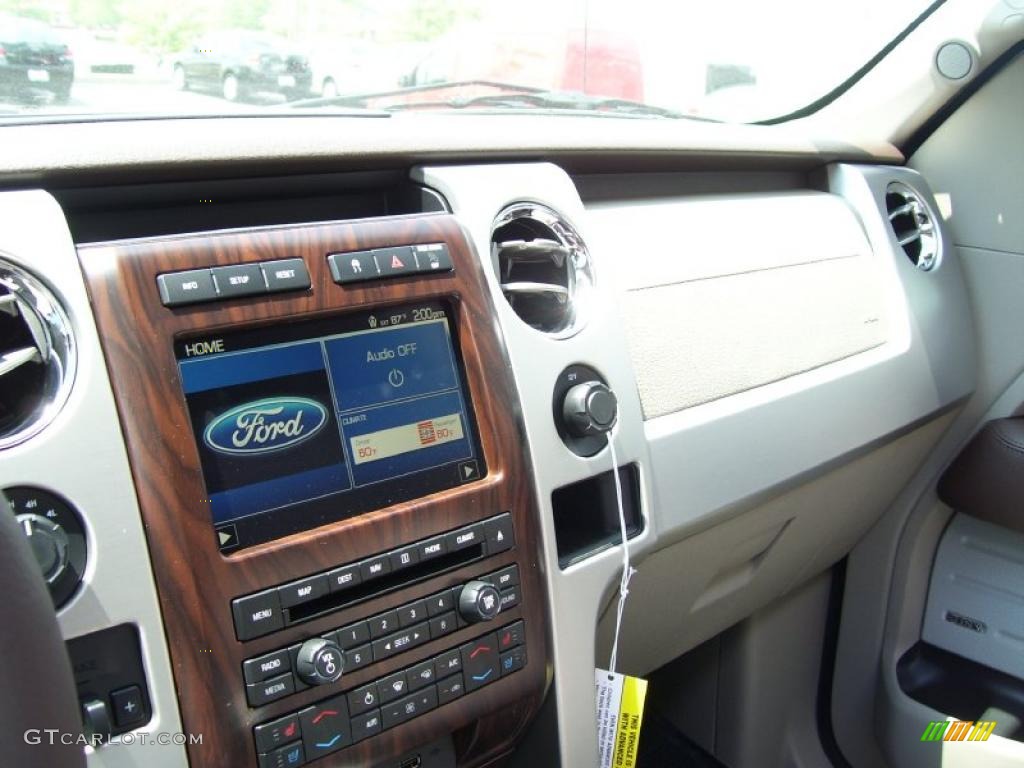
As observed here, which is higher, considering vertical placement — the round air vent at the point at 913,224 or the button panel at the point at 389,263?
the button panel at the point at 389,263

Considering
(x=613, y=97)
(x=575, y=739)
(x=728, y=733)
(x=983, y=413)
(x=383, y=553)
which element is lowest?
(x=728, y=733)

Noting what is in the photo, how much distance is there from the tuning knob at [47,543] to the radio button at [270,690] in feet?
0.66

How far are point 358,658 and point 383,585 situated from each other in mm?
71

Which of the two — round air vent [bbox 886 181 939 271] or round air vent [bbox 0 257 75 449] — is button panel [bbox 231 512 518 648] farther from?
round air vent [bbox 886 181 939 271]

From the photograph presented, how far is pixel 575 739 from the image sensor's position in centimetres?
110

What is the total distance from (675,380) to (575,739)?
45 cm

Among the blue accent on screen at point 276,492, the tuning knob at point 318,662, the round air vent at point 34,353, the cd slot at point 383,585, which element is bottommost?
the tuning knob at point 318,662

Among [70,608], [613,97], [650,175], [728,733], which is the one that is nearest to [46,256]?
[70,608]

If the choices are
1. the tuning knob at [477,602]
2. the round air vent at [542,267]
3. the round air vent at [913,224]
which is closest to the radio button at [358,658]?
the tuning knob at [477,602]

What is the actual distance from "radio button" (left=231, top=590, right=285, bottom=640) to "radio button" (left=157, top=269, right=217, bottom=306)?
0.87ft

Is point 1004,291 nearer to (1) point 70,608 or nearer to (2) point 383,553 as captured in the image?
(2) point 383,553

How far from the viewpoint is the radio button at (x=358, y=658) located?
90 centimetres

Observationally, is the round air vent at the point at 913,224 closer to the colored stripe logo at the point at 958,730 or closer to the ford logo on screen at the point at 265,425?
the colored stripe logo at the point at 958,730

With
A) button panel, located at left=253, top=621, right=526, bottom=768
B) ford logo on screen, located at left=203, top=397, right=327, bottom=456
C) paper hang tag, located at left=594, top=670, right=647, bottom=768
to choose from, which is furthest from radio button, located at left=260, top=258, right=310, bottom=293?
paper hang tag, located at left=594, top=670, right=647, bottom=768
